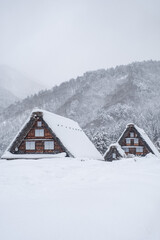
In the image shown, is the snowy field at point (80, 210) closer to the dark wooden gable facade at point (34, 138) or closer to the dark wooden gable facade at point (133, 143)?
the dark wooden gable facade at point (34, 138)

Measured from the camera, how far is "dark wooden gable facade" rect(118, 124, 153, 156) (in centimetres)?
4331

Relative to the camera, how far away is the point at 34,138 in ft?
101

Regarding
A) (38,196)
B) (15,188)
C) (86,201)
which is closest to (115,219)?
(86,201)

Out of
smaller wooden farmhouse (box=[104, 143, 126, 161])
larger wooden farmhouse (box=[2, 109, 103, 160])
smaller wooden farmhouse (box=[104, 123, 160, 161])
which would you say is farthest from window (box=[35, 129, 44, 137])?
smaller wooden farmhouse (box=[104, 143, 126, 161])

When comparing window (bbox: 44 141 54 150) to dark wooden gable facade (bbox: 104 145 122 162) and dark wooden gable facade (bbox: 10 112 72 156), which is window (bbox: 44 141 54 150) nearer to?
dark wooden gable facade (bbox: 10 112 72 156)

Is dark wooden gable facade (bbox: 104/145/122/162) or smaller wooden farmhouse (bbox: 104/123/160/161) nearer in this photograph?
smaller wooden farmhouse (bbox: 104/123/160/161)

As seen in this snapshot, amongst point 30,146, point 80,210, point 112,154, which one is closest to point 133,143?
point 112,154

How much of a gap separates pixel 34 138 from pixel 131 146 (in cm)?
1978

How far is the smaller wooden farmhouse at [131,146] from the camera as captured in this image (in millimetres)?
42938

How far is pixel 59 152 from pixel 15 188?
21.8 metres

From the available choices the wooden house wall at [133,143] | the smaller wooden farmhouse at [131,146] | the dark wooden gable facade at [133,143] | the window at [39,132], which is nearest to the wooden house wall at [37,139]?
the window at [39,132]

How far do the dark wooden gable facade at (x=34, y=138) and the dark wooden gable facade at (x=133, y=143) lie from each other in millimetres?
18545

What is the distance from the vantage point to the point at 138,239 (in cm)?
481

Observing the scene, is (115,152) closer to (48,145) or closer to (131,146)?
(131,146)
